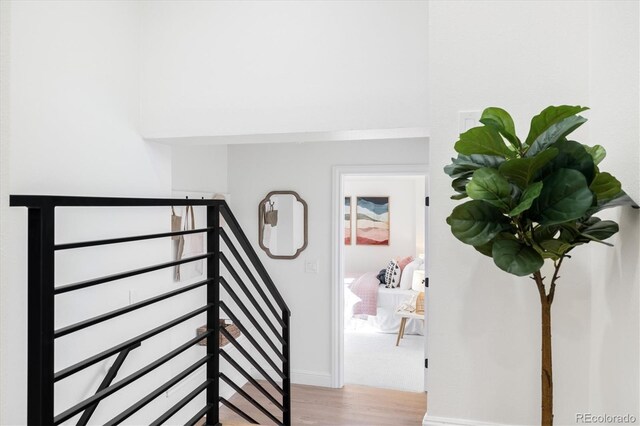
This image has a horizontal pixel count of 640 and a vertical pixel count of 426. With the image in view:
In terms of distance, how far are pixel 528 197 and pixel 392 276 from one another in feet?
18.2

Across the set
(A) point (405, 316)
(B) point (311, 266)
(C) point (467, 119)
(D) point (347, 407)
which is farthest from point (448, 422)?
(A) point (405, 316)

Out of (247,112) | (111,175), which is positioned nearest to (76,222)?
(111,175)

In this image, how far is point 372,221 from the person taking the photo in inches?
324

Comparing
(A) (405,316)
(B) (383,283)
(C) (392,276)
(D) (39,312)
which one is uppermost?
(D) (39,312)

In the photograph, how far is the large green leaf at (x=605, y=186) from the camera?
1162 millimetres

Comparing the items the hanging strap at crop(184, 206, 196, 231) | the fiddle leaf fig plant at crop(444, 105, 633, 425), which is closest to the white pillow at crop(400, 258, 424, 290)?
the hanging strap at crop(184, 206, 196, 231)

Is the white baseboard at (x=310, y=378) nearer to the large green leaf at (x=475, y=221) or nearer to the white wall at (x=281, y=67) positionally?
the white wall at (x=281, y=67)

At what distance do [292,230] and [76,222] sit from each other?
253cm

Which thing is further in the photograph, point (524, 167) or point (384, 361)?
point (384, 361)

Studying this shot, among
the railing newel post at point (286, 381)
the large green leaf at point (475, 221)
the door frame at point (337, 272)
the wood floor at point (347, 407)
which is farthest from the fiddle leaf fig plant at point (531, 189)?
the door frame at point (337, 272)

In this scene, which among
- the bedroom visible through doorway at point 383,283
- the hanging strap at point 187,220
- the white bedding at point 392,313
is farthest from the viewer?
the white bedding at point 392,313

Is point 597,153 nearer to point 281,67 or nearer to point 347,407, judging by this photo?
point 281,67

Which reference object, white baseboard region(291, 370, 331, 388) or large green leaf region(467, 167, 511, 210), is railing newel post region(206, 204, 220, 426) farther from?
white baseboard region(291, 370, 331, 388)

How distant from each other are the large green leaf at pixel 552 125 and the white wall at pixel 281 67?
1112 millimetres
